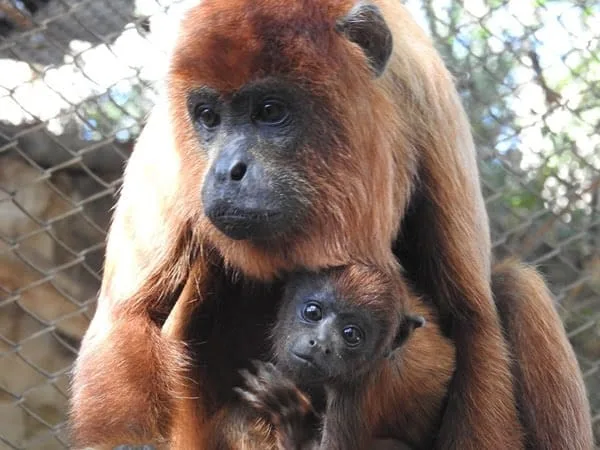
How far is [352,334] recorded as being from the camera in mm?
3180

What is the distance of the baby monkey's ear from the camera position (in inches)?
128

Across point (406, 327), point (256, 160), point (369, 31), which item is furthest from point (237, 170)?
point (406, 327)

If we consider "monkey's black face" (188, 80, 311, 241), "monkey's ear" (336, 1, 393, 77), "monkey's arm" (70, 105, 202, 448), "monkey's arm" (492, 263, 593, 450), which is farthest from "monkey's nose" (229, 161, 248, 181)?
"monkey's arm" (492, 263, 593, 450)

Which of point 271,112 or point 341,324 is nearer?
point 271,112

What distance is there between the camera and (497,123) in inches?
230

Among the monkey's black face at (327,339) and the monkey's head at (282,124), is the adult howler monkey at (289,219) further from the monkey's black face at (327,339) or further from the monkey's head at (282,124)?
the monkey's black face at (327,339)

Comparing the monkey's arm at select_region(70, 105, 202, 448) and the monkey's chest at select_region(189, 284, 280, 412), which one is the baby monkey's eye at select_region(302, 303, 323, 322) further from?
the monkey's arm at select_region(70, 105, 202, 448)

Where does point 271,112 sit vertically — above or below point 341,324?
above

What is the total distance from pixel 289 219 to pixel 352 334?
0.44m

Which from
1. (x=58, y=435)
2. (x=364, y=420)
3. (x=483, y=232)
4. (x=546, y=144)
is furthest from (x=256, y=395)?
(x=546, y=144)

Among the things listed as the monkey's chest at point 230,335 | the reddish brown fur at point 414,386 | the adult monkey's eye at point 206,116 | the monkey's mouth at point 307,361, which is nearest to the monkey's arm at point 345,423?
the reddish brown fur at point 414,386

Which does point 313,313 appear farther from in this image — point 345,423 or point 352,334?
point 345,423

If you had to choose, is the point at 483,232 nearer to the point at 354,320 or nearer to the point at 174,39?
the point at 354,320

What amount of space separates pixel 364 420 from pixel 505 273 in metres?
0.81
